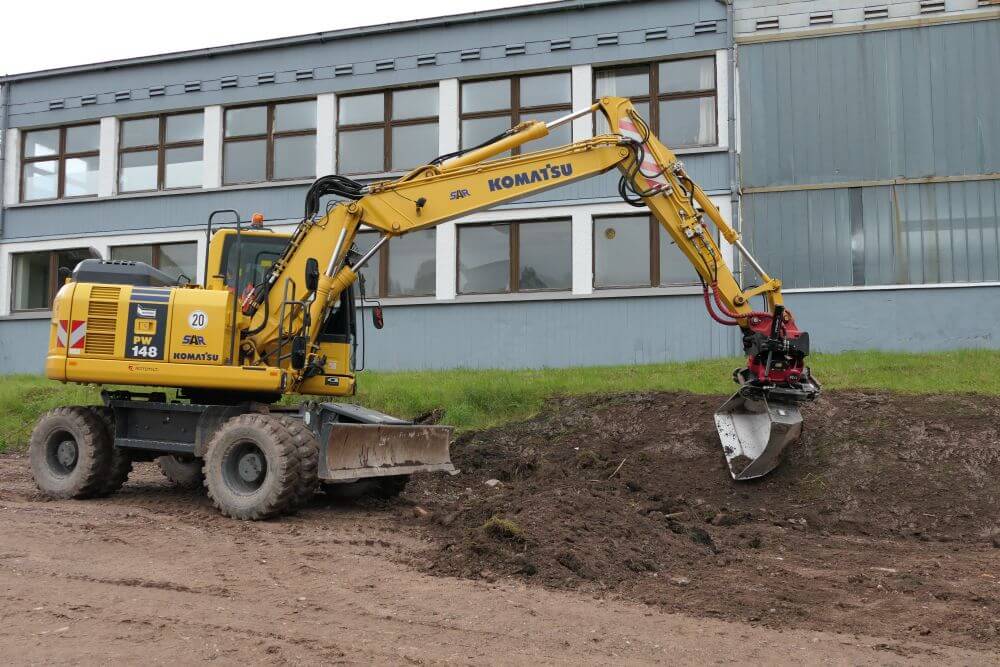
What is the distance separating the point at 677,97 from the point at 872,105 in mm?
3523

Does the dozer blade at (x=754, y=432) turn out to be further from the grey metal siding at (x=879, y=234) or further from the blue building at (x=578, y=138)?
the grey metal siding at (x=879, y=234)

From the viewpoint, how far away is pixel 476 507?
27.4 feet

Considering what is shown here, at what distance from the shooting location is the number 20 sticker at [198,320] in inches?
368

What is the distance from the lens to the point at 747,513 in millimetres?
9148

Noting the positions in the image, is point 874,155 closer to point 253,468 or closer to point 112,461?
point 253,468

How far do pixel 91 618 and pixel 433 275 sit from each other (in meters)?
13.6

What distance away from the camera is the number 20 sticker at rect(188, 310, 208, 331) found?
936 centimetres

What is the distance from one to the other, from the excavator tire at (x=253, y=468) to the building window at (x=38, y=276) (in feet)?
46.8

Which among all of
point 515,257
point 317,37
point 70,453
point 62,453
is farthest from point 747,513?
point 317,37

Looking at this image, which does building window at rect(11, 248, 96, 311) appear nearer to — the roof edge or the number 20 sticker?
the roof edge

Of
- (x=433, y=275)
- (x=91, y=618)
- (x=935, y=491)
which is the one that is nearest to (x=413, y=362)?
(x=433, y=275)

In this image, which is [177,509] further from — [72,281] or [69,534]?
[72,281]

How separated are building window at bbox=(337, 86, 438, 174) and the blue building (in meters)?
0.05

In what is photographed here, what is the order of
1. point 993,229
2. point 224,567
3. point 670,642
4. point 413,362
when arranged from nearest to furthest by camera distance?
point 670,642 < point 224,567 < point 993,229 < point 413,362
